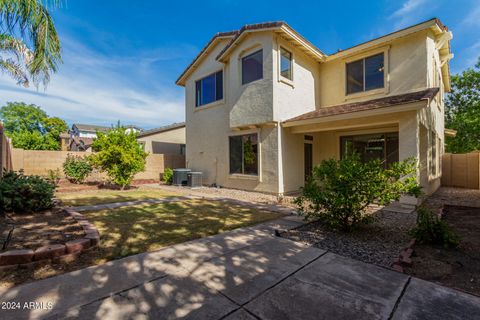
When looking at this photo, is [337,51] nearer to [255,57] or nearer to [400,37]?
[400,37]

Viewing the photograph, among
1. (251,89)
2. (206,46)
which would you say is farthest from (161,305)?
(206,46)

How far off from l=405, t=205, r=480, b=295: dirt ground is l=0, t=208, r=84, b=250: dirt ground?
5.62 m

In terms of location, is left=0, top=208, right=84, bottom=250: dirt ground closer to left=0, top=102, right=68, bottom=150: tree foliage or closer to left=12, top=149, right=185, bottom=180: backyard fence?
left=12, top=149, right=185, bottom=180: backyard fence

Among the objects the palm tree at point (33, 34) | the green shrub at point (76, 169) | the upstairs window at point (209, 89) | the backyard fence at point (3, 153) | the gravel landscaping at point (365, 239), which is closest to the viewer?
the gravel landscaping at point (365, 239)

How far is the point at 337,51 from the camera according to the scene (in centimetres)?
1140

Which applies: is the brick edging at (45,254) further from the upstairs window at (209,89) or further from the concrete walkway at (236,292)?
the upstairs window at (209,89)

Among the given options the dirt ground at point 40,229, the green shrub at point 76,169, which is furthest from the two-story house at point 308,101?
the dirt ground at point 40,229

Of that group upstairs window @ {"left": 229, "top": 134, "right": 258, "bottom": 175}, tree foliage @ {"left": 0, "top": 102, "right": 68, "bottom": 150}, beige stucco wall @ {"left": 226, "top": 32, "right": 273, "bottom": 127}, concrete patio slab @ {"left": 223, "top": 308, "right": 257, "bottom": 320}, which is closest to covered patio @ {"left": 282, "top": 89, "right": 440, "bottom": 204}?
beige stucco wall @ {"left": 226, "top": 32, "right": 273, "bottom": 127}

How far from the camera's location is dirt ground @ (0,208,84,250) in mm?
3890

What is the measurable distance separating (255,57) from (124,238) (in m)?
9.44

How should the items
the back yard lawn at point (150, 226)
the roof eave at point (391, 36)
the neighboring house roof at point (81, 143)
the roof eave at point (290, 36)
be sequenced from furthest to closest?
the neighboring house roof at point (81, 143) → the roof eave at point (290, 36) → the roof eave at point (391, 36) → the back yard lawn at point (150, 226)

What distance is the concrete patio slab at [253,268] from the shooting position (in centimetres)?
274

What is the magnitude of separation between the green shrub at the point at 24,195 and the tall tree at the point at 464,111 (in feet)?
98.0

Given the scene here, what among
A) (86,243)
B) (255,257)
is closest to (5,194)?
(86,243)
